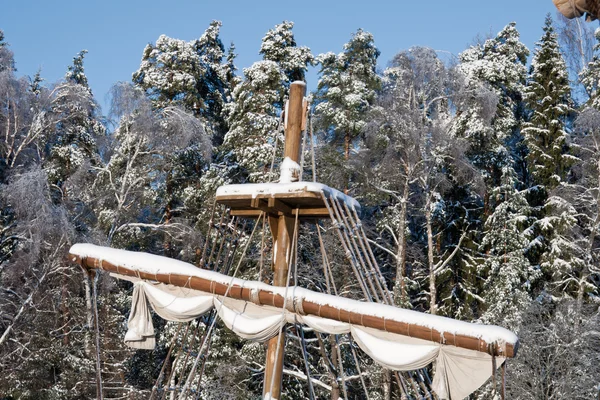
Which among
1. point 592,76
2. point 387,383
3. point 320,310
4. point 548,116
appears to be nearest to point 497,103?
point 548,116

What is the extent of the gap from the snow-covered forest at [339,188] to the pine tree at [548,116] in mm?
63

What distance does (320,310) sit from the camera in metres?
6.39

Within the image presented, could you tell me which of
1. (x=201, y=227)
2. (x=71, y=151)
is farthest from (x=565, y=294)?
(x=71, y=151)

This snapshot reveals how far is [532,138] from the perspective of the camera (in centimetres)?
1927

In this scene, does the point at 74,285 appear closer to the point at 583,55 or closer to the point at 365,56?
the point at 365,56

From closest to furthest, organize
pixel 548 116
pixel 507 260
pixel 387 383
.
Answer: pixel 387 383 → pixel 507 260 → pixel 548 116

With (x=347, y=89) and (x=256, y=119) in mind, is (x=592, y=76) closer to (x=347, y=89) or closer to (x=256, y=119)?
(x=347, y=89)

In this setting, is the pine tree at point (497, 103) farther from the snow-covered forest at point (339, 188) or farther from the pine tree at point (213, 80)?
the pine tree at point (213, 80)

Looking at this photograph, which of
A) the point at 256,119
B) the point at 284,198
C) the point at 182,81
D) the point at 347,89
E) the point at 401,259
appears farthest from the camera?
the point at 182,81

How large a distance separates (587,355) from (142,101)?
13177mm

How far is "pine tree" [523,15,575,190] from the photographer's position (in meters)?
18.8

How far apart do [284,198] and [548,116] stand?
15.4 metres

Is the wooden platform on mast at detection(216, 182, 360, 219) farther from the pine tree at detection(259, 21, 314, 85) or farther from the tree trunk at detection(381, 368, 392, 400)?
the pine tree at detection(259, 21, 314, 85)

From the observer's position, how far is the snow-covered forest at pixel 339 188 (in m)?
14.9
